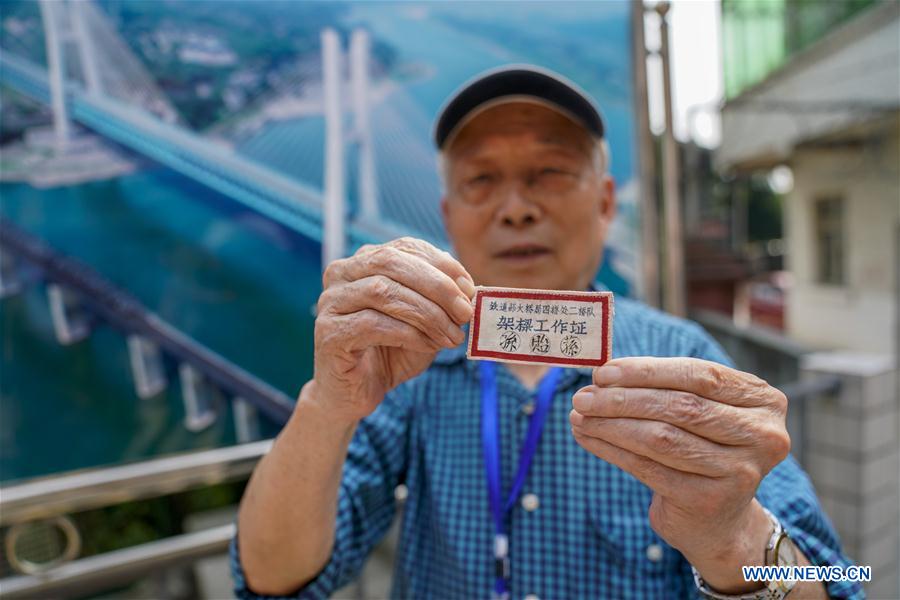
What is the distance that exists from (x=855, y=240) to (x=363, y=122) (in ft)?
36.4

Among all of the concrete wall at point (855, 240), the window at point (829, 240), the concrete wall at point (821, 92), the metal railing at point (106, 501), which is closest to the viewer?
the metal railing at point (106, 501)

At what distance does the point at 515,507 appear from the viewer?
1.50 m

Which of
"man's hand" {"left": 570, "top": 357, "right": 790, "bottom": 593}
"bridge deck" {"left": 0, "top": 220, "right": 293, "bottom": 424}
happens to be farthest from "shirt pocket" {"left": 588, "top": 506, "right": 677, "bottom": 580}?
"bridge deck" {"left": 0, "top": 220, "right": 293, "bottom": 424}

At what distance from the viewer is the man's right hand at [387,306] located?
1.13 metres

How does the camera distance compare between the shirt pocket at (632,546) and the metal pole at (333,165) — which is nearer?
the shirt pocket at (632,546)

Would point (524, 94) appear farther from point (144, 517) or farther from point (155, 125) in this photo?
point (144, 517)

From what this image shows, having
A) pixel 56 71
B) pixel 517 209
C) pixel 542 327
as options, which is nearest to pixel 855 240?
pixel 517 209

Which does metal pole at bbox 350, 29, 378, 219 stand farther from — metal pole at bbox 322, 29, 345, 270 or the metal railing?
the metal railing

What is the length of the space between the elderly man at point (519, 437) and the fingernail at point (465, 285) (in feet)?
0.04

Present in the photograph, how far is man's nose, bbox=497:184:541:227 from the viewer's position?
1.55 meters

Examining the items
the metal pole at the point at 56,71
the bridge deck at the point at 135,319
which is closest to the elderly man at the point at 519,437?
the bridge deck at the point at 135,319

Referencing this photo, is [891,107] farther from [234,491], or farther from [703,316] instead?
[234,491]

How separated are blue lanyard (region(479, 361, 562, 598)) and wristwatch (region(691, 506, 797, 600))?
0.48 metres

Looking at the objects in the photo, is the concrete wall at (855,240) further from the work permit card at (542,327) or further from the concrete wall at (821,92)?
the work permit card at (542,327)
